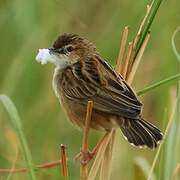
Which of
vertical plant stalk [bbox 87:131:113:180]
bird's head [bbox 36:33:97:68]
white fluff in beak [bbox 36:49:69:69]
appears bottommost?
vertical plant stalk [bbox 87:131:113:180]

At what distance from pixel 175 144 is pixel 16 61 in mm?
1818

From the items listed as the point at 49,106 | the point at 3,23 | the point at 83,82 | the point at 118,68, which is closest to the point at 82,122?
the point at 83,82

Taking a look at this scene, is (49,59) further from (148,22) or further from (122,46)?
(148,22)

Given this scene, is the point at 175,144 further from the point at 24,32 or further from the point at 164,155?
the point at 24,32

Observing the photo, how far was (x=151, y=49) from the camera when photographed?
5363 mm

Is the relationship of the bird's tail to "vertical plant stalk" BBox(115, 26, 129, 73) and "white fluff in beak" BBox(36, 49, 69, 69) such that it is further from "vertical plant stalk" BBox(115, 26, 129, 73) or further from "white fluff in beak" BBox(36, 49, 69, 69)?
"white fluff in beak" BBox(36, 49, 69, 69)

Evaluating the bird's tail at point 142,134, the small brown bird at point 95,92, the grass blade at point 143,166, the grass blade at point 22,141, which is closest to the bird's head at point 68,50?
the small brown bird at point 95,92

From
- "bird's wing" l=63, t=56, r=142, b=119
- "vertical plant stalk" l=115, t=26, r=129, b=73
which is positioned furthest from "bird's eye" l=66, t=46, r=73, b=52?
"vertical plant stalk" l=115, t=26, r=129, b=73

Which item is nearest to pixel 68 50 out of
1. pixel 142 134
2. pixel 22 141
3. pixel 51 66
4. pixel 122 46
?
pixel 122 46

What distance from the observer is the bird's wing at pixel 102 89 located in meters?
3.99

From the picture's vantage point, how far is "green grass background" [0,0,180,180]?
4.96m

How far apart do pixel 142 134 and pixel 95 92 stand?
472 mm

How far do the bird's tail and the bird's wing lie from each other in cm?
6

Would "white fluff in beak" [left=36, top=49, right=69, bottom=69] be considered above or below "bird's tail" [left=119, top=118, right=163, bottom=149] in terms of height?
above
